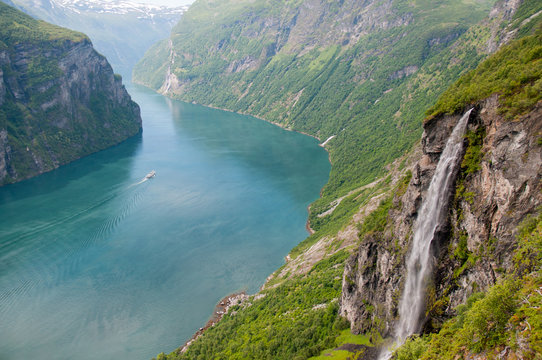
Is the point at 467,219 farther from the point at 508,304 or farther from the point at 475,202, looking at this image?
the point at 508,304

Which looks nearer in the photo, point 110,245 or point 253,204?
point 110,245

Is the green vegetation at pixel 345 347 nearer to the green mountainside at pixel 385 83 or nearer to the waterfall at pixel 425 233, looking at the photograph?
the waterfall at pixel 425 233

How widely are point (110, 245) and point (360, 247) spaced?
181 ft

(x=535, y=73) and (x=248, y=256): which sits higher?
(x=535, y=73)

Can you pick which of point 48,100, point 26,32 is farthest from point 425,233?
point 26,32

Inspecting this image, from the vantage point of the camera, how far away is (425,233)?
26.7 meters

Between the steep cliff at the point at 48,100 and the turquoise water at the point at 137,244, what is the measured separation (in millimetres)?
9128

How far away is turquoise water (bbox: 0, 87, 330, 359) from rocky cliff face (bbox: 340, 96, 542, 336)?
31391 mm

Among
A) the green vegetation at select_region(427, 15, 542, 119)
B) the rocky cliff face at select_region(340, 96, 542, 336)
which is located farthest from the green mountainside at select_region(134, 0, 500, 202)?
the green vegetation at select_region(427, 15, 542, 119)

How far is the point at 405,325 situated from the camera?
2698cm

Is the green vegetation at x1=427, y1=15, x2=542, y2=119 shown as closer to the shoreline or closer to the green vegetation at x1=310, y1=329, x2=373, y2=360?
the green vegetation at x1=310, y1=329, x2=373, y2=360

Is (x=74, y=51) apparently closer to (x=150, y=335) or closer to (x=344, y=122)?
(x=344, y=122)

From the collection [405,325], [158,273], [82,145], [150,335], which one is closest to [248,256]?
[158,273]

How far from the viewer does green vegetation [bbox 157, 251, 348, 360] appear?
36.9 metres
